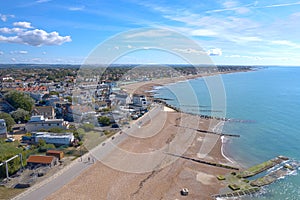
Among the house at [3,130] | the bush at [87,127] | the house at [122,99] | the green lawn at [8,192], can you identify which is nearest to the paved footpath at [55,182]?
the green lawn at [8,192]

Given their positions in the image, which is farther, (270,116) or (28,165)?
(270,116)

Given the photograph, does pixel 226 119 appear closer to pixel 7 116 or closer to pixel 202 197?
pixel 202 197

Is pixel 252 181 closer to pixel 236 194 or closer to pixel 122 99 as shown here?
pixel 236 194

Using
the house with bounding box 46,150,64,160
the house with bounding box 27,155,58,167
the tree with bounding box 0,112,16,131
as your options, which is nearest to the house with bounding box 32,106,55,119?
the tree with bounding box 0,112,16,131

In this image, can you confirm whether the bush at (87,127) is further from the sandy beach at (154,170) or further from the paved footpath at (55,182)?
the paved footpath at (55,182)

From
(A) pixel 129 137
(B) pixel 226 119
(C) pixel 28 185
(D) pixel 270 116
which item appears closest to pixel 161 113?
(B) pixel 226 119

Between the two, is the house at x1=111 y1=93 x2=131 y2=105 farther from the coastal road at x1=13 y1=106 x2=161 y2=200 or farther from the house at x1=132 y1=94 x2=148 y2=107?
the coastal road at x1=13 y1=106 x2=161 y2=200

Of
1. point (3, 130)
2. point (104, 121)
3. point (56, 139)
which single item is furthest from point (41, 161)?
point (104, 121)
